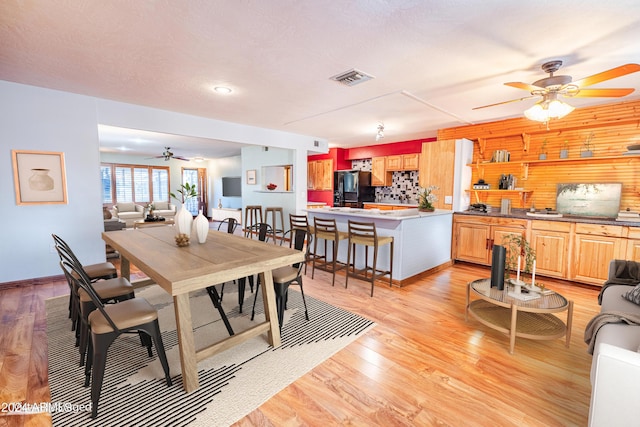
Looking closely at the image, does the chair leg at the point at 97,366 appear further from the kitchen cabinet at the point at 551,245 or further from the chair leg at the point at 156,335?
the kitchen cabinet at the point at 551,245

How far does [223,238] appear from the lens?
110 inches

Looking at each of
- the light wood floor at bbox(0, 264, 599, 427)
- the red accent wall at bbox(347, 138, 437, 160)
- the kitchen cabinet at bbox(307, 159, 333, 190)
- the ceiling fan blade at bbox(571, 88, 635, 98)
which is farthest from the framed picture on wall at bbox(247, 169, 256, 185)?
the ceiling fan blade at bbox(571, 88, 635, 98)

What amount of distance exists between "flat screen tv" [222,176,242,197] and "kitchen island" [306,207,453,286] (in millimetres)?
6229

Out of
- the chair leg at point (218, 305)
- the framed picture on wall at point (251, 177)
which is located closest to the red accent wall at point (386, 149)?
the framed picture on wall at point (251, 177)

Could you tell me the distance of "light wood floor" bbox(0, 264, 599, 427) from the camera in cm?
158

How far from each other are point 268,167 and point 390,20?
19.9 feet

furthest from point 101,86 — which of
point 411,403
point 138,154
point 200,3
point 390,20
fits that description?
point 138,154

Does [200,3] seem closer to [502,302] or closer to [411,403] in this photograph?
[411,403]

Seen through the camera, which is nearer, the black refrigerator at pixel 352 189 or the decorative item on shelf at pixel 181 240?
the decorative item on shelf at pixel 181 240

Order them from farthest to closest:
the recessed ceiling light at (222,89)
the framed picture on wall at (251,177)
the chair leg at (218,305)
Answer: the framed picture on wall at (251,177) → the recessed ceiling light at (222,89) → the chair leg at (218,305)

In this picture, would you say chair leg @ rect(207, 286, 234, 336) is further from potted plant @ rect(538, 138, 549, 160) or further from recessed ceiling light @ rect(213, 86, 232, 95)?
potted plant @ rect(538, 138, 549, 160)

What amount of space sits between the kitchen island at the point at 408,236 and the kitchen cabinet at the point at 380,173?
2696 mm

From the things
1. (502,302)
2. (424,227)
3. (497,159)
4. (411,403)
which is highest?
(497,159)

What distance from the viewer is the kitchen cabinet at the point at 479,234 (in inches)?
166
